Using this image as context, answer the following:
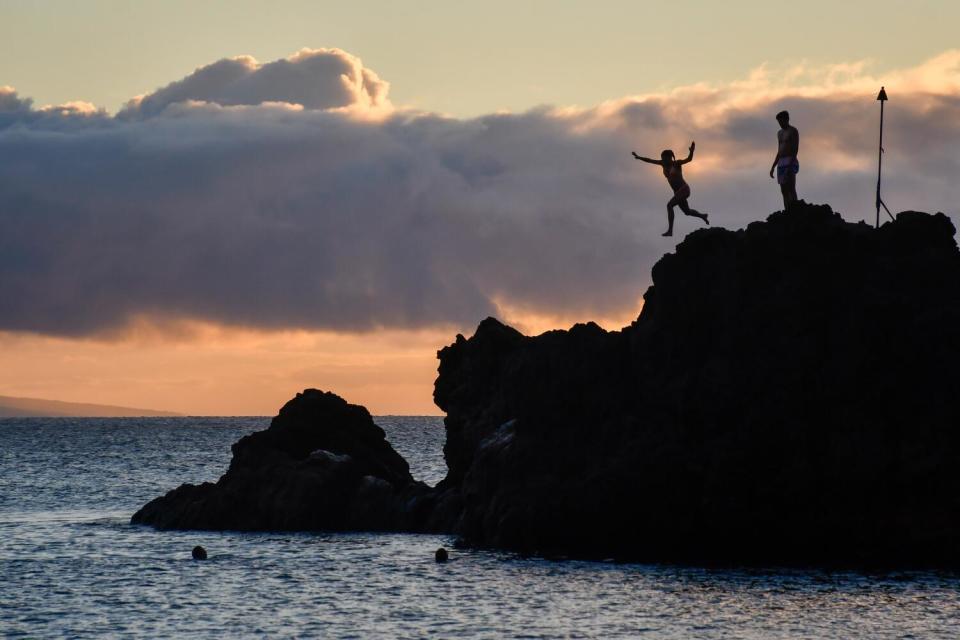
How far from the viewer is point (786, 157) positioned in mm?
56219

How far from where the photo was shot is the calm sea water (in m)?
47.7

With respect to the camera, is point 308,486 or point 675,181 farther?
point 308,486

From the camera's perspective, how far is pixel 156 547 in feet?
240

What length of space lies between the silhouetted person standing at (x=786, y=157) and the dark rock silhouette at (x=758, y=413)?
2.59 m

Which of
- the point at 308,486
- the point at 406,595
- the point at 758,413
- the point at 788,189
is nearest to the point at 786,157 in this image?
the point at 788,189

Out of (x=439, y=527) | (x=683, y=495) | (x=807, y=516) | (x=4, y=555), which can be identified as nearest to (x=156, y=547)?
(x=4, y=555)

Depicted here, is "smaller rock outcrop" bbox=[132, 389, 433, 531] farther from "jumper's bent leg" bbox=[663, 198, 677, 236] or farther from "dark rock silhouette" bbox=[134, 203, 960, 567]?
"jumper's bent leg" bbox=[663, 198, 677, 236]

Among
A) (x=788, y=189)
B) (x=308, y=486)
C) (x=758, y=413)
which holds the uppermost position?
(x=788, y=189)

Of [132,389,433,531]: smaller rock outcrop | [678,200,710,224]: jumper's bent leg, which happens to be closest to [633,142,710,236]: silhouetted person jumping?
[678,200,710,224]: jumper's bent leg

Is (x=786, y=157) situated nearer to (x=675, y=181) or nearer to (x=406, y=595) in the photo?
(x=675, y=181)

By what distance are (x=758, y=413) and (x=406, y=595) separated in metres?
15.1

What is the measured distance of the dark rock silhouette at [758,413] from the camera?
58.8m

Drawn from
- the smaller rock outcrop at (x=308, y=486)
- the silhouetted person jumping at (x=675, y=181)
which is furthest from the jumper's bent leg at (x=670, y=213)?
the smaller rock outcrop at (x=308, y=486)

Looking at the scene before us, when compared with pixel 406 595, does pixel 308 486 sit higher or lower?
higher
